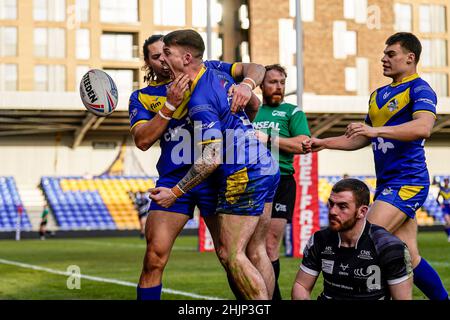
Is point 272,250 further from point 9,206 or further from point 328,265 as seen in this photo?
point 9,206

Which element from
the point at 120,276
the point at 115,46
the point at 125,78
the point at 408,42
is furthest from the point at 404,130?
the point at 125,78

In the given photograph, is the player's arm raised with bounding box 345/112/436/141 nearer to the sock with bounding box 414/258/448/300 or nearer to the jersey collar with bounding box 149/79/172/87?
the sock with bounding box 414/258/448/300

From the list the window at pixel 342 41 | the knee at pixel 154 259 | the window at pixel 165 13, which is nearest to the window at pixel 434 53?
the window at pixel 342 41

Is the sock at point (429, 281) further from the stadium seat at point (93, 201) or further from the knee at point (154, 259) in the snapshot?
the stadium seat at point (93, 201)

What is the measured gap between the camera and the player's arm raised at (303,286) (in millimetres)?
5957

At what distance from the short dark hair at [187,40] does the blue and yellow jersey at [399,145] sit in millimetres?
1672

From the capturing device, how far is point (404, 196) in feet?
24.2

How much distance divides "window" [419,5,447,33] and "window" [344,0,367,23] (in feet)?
12.2

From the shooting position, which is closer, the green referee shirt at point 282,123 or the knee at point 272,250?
the knee at point 272,250

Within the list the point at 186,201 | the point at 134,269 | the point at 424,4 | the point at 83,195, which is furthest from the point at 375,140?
the point at 424,4

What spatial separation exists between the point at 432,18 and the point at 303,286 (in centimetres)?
5669

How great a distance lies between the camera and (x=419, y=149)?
745 centimetres

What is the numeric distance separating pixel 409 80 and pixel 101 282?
23.0 feet

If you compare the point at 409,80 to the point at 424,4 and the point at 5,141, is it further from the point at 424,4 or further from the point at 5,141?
the point at 424,4
